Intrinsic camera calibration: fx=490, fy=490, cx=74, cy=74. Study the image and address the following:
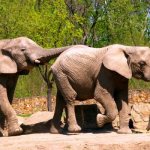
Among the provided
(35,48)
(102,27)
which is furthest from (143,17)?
(35,48)

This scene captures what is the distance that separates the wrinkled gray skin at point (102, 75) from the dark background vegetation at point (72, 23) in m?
11.3

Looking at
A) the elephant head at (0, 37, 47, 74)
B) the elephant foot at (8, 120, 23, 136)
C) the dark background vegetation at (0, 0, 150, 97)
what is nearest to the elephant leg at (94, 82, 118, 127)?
the elephant head at (0, 37, 47, 74)

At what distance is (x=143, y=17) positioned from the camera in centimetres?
2356

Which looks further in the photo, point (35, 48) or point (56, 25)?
point (56, 25)

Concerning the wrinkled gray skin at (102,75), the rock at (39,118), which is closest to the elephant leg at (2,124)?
the rock at (39,118)

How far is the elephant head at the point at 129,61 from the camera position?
6906 millimetres

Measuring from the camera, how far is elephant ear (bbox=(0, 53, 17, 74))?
7.45 metres

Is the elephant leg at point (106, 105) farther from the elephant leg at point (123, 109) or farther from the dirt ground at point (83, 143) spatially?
the dirt ground at point (83, 143)

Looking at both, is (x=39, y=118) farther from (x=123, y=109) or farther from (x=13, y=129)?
(x=123, y=109)

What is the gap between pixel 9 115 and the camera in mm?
7418

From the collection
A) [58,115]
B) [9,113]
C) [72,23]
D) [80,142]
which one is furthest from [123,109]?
[72,23]

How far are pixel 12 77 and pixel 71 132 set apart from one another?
139 cm

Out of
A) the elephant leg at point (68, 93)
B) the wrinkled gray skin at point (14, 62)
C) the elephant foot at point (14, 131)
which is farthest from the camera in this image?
the wrinkled gray skin at point (14, 62)

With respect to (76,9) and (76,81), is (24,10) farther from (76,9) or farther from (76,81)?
(76,81)
